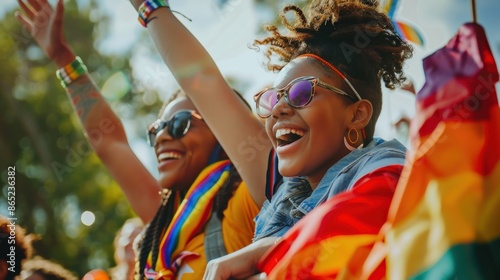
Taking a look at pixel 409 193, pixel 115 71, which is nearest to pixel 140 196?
pixel 409 193

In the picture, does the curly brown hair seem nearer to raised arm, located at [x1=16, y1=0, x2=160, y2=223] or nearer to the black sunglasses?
the black sunglasses

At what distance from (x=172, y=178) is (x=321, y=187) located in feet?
4.06

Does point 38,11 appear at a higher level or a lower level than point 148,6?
higher

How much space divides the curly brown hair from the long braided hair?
2.56 feet

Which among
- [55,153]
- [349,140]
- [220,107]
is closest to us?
[349,140]

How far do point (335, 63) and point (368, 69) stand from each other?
0.34 feet

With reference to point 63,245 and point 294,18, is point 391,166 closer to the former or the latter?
point 294,18

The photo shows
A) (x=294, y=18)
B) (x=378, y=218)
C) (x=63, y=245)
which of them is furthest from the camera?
(x=63, y=245)

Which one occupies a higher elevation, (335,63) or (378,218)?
(335,63)

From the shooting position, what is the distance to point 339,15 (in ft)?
7.64

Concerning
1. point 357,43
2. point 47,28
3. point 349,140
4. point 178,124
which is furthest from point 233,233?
point 47,28

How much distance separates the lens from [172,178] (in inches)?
127

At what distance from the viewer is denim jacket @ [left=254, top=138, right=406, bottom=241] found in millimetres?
1928

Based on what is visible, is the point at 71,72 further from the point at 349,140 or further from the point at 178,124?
the point at 349,140
